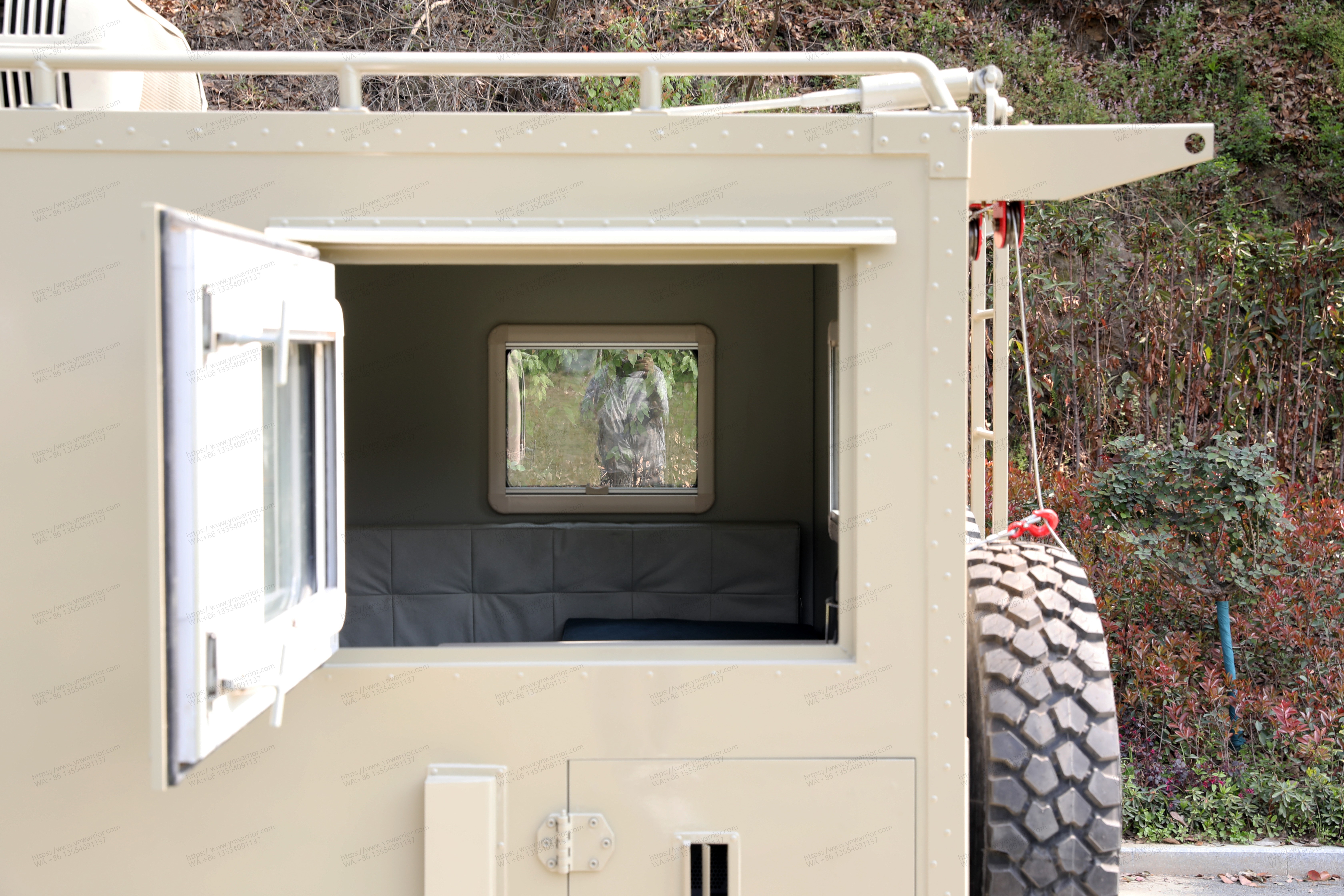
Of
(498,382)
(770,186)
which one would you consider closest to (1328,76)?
(498,382)

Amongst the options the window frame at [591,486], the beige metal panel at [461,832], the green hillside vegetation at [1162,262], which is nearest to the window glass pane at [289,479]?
the beige metal panel at [461,832]

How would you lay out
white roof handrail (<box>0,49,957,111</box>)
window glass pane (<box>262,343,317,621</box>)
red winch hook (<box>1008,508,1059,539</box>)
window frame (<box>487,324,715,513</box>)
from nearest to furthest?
1. window glass pane (<box>262,343,317,621</box>)
2. white roof handrail (<box>0,49,957,111</box>)
3. red winch hook (<box>1008,508,1059,539</box>)
4. window frame (<box>487,324,715,513</box>)

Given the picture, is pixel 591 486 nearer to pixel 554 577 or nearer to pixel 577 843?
pixel 554 577

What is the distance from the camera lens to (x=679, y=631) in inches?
191

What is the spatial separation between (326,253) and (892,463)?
1.46 meters

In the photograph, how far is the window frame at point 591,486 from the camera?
514 centimetres

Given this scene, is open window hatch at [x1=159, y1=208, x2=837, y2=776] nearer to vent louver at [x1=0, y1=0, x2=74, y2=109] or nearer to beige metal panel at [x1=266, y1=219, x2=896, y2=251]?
vent louver at [x1=0, y1=0, x2=74, y2=109]

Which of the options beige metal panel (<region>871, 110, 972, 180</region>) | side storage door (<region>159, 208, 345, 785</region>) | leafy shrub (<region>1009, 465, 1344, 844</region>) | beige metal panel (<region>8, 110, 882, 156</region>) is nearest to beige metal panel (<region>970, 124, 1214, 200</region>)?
beige metal panel (<region>871, 110, 972, 180</region>)

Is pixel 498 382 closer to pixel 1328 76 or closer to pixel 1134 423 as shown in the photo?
pixel 1134 423

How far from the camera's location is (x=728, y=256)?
2570 mm

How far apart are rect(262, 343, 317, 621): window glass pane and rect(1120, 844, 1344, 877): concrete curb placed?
12.7 feet

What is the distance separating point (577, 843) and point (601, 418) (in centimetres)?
282

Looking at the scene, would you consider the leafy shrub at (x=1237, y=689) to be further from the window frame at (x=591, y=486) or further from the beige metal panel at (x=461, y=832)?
the beige metal panel at (x=461, y=832)

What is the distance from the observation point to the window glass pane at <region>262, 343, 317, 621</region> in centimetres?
219
